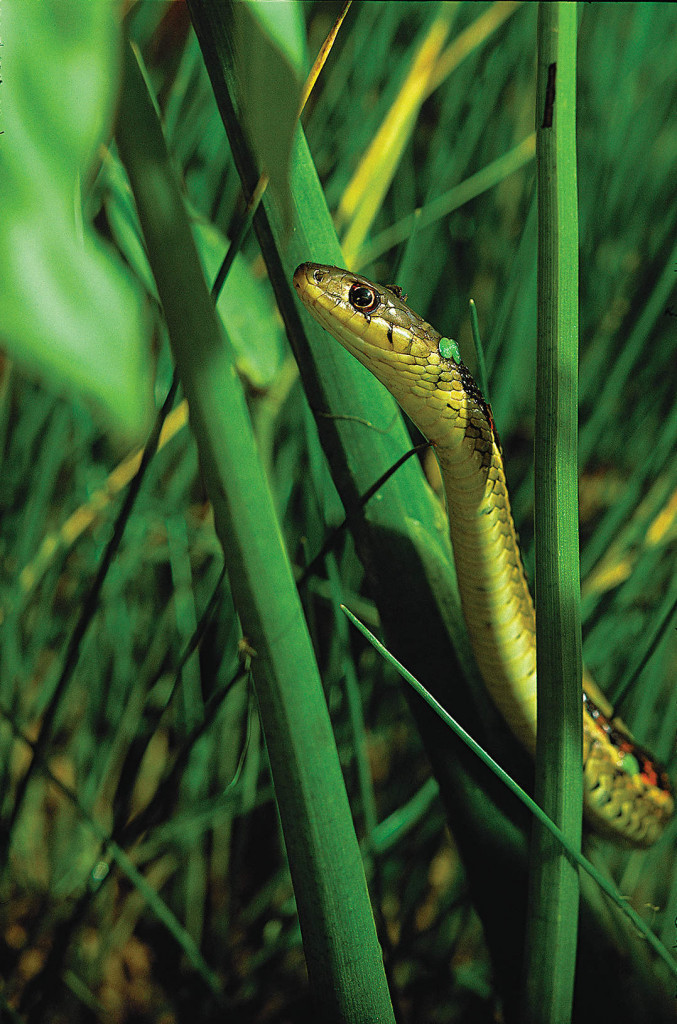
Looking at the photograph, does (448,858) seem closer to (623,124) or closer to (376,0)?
(623,124)

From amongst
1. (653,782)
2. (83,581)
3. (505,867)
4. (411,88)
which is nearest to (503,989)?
(505,867)

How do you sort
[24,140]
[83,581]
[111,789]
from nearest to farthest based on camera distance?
1. [24,140]
2. [83,581]
3. [111,789]

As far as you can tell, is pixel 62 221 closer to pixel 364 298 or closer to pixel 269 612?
pixel 269 612

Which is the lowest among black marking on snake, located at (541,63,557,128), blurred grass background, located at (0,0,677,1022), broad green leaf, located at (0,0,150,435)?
blurred grass background, located at (0,0,677,1022)

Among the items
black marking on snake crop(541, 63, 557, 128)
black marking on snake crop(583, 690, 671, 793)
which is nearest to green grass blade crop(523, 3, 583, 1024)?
black marking on snake crop(541, 63, 557, 128)

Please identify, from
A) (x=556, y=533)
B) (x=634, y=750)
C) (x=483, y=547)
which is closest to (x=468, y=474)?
(x=483, y=547)

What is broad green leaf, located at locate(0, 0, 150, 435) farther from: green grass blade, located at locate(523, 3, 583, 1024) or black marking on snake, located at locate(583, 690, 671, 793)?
black marking on snake, located at locate(583, 690, 671, 793)
